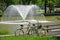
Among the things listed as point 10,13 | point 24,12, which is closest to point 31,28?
point 24,12

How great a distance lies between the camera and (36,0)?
3612cm

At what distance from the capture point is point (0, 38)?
25.5 ft

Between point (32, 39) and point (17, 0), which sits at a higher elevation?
point (32, 39)

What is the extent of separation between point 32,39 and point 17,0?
92.1 feet

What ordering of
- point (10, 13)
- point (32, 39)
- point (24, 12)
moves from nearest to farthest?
point (32, 39) → point (24, 12) → point (10, 13)

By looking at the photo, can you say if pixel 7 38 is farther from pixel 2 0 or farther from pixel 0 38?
pixel 2 0

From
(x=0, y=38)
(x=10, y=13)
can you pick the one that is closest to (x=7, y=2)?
(x=10, y=13)

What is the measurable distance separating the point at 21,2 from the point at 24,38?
93.9 ft

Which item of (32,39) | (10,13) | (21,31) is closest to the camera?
(32,39)

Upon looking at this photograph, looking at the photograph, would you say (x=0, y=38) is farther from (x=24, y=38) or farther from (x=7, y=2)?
(x=7, y=2)

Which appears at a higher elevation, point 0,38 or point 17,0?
point 0,38

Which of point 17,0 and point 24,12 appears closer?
point 24,12

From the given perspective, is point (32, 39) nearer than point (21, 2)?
Yes

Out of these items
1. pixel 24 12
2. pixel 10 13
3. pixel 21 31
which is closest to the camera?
pixel 21 31
